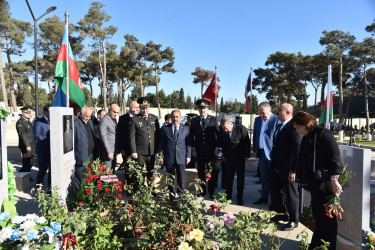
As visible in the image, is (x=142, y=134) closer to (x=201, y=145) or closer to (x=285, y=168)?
(x=201, y=145)

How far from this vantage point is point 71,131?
3979 millimetres

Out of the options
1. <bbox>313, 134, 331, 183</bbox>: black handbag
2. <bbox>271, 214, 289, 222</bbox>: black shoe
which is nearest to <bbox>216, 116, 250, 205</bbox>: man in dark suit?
<bbox>271, 214, 289, 222</bbox>: black shoe

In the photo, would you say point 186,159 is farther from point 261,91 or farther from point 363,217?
point 261,91

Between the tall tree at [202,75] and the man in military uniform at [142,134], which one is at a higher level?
the tall tree at [202,75]

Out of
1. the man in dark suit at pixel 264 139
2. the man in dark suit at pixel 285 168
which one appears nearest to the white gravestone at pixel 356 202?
the man in dark suit at pixel 285 168

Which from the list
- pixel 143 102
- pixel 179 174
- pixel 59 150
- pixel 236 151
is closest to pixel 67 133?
pixel 59 150

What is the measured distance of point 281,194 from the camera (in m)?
4.14

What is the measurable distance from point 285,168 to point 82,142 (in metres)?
3.32

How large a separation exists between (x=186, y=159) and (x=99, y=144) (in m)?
1.81

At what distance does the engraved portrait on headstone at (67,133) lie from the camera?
368 cm

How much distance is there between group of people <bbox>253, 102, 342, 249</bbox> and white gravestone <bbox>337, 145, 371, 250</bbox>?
0.26 m

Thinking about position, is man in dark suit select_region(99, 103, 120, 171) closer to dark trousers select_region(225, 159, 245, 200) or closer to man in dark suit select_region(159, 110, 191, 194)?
man in dark suit select_region(159, 110, 191, 194)

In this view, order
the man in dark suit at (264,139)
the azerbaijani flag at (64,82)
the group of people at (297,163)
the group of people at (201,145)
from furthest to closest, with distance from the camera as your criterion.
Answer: the azerbaijani flag at (64,82) → the man in dark suit at (264,139) → the group of people at (201,145) → the group of people at (297,163)

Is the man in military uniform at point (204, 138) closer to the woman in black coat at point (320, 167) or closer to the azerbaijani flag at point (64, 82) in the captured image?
the woman in black coat at point (320, 167)
